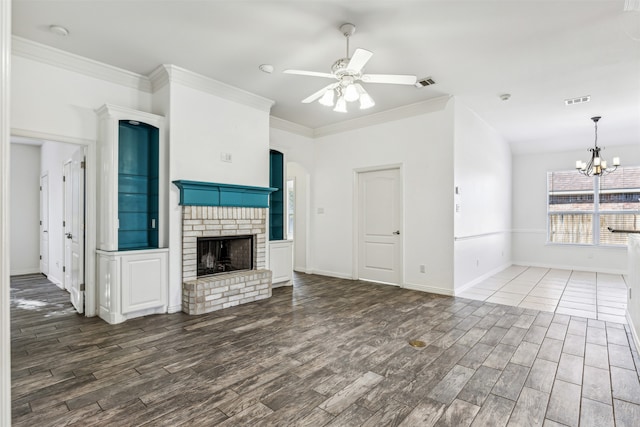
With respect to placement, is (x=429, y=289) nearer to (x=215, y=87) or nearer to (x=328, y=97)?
(x=328, y=97)

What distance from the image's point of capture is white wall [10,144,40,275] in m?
6.59

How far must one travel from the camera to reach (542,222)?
802 cm

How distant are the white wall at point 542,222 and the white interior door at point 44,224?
33.9ft

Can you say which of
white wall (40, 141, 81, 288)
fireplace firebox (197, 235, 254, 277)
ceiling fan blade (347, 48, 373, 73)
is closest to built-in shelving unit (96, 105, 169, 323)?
fireplace firebox (197, 235, 254, 277)

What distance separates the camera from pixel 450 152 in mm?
4973

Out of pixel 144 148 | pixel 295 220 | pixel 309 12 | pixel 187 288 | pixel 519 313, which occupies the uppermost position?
pixel 309 12

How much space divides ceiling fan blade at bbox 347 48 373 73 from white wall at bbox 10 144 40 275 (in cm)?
723

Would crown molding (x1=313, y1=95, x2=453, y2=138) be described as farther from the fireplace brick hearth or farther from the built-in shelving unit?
the built-in shelving unit

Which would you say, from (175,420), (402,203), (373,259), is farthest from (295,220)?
(175,420)

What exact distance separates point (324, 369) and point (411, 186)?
3.57 m

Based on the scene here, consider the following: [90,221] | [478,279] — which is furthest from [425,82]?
[90,221]

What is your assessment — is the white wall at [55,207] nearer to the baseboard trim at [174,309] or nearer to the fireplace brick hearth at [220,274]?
the baseboard trim at [174,309]

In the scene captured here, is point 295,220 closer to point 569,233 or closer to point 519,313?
point 519,313

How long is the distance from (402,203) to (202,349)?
12.4 ft
